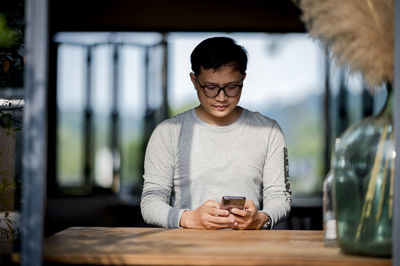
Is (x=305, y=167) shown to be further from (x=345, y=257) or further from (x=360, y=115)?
(x=345, y=257)

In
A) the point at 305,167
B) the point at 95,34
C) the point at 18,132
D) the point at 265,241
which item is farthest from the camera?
the point at 305,167

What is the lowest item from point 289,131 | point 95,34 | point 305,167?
point 305,167

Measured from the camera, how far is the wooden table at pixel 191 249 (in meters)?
1.56

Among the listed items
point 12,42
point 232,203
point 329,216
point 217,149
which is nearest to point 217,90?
point 217,149

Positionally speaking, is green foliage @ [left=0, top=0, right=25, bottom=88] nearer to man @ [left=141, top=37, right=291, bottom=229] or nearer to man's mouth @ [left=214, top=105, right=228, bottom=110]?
man @ [left=141, top=37, right=291, bottom=229]

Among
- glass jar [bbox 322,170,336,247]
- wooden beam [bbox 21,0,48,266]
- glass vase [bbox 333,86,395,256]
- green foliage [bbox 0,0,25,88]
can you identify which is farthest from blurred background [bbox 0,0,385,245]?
wooden beam [bbox 21,0,48,266]

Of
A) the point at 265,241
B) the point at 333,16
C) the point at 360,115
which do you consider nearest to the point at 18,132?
the point at 265,241

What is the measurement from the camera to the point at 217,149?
2.83 meters

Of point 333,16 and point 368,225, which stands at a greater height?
point 333,16

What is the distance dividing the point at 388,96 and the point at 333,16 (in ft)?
0.91

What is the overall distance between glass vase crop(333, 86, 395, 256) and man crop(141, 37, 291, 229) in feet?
3.20

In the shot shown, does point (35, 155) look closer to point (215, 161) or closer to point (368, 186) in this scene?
point (368, 186)

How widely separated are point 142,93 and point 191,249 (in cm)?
566

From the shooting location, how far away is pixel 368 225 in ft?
5.28
